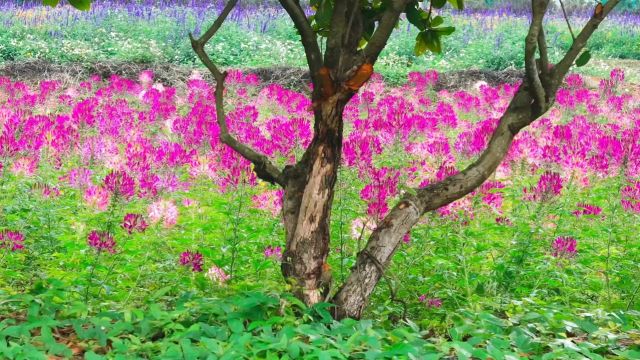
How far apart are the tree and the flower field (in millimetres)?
162

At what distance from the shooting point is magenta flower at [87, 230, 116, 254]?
3572mm

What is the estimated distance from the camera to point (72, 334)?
3.52m

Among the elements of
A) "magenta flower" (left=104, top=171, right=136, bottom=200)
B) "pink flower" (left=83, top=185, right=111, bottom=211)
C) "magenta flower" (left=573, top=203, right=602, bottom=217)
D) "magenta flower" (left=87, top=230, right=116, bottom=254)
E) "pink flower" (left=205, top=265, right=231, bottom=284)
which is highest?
"magenta flower" (left=573, top=203, right=602, bottom=217)

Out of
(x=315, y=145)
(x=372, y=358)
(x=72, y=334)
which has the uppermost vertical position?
(x=315, y=145)

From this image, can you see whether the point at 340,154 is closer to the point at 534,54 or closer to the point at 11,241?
the point at 534,54

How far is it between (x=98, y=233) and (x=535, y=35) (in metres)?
2.10

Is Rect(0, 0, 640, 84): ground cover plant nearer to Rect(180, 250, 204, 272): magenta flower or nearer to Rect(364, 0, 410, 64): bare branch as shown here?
Rect(180, 250, 204, 272): magenta flower

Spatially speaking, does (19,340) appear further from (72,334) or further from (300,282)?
(300,282)

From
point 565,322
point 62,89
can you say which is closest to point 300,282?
point 565,322

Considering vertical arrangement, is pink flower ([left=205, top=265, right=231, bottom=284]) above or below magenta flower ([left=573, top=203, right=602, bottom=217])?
below

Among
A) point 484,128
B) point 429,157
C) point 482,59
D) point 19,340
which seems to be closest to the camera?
point 19,340

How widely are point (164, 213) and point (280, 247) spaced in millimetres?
634

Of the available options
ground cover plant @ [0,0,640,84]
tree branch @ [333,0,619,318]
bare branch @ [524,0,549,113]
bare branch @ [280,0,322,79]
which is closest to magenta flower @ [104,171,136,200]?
bare branch @ [280,0,322,79]

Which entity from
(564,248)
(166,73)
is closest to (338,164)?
(564,248)
